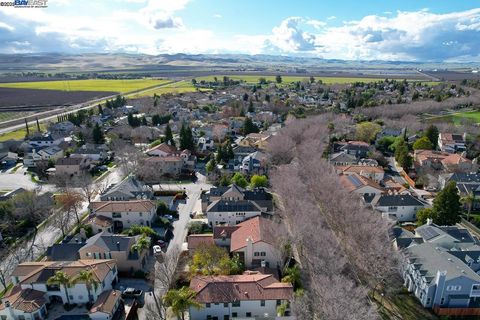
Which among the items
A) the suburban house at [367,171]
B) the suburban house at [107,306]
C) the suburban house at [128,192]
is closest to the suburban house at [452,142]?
the suburban house at [367,171]

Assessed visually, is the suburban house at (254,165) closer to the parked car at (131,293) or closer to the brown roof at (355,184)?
the brown roof at (355,184)

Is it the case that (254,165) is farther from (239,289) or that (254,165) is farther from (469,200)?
(239,289)

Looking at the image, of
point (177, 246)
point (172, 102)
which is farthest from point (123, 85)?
point (177, 246)

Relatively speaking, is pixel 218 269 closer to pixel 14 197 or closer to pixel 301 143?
pixel 14 197

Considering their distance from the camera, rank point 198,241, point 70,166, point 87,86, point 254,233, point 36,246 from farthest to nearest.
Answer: point 87,86, point 70,166, point 36,246, point 198,241, point 254,233

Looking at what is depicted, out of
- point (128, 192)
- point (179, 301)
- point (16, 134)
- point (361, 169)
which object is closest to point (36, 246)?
point (128, 192)

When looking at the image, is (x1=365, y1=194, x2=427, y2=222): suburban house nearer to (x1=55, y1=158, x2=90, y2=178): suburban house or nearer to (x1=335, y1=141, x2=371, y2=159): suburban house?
(x1=335, y1=141, x2=371, y2=159): suburban house

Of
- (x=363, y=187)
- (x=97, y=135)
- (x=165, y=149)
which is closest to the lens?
(x=363, y=187)
